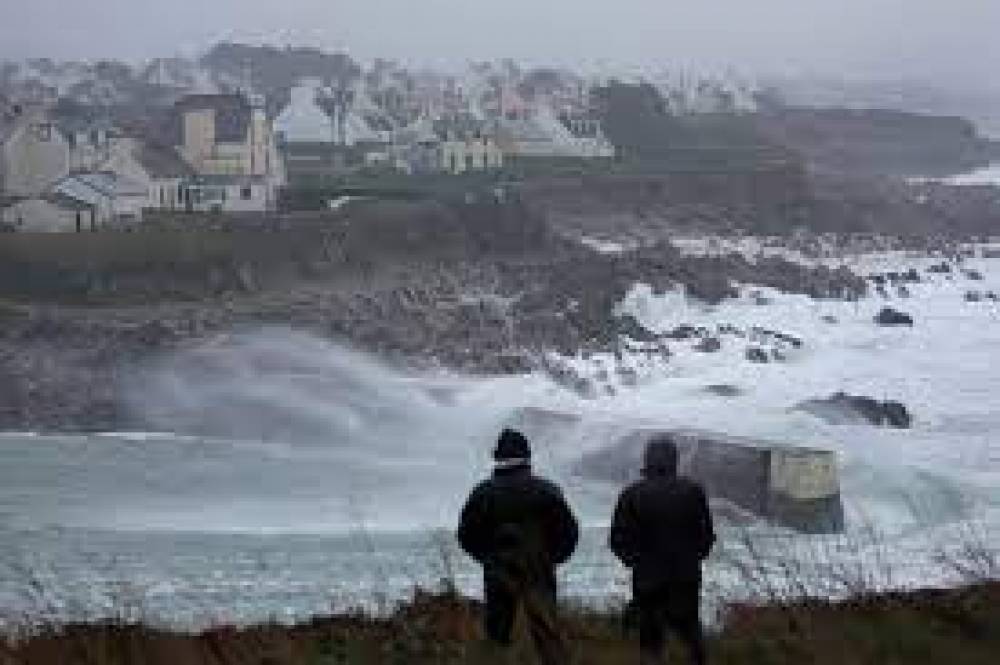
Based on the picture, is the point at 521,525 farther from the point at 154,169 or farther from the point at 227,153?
the point at 227,153

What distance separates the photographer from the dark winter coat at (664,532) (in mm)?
6207

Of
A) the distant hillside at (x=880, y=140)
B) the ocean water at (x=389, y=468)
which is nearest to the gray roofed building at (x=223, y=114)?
the ocean water at (x=389, y=468)

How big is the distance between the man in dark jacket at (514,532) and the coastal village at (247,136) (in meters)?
37.9

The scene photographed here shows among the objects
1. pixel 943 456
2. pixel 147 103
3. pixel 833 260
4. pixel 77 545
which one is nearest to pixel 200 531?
pixel 77 545

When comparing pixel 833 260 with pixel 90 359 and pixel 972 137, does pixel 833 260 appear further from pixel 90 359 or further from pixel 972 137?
pixel 972 137

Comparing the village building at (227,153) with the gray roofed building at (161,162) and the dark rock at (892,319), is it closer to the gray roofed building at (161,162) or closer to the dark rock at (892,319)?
the gray roofed building at (161,162)

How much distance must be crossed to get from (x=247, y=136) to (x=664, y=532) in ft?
157

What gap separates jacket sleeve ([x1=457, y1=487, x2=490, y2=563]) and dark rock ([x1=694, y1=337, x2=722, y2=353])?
32.0 metres

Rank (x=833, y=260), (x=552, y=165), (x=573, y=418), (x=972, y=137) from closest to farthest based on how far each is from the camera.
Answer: (x=573, y=418) < (x=833, y=260) < (x=552, y=165) < (x=972, y=137)

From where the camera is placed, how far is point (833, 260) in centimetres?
5575

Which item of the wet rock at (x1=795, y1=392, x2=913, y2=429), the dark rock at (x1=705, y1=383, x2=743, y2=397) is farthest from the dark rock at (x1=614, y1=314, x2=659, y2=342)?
the wet rock at (x1=795, y1=392, x2=913, y2=429)

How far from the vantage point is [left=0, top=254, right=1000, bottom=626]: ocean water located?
16.5 m

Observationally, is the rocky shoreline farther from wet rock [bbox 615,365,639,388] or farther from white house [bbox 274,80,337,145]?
white house [bbox 274,80,337,145]

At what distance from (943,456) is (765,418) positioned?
12.9ft
